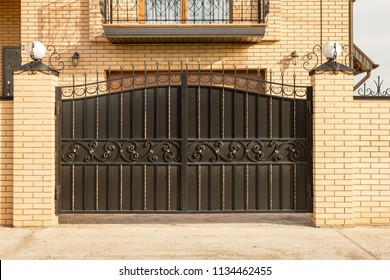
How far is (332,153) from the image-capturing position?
7.69 m

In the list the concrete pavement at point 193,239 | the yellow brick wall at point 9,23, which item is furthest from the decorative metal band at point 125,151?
Result: the yellow brick wall at point 9,23

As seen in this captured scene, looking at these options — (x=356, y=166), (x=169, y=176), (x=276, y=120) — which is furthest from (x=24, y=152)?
(x=356, y=166)

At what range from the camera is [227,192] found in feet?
25.6

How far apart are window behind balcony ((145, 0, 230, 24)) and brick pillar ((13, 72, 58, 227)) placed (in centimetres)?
385

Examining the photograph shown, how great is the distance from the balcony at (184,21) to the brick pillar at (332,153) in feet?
9.76

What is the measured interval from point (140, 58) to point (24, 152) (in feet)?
12.6

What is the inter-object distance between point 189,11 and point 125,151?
4.23 meters

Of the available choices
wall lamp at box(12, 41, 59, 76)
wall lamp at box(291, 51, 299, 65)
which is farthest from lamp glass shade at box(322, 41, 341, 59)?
wall lamp at box(12, 41, 59, 76)

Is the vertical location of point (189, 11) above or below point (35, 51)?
above

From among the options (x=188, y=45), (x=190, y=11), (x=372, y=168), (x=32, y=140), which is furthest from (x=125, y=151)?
(x=190, y=11)

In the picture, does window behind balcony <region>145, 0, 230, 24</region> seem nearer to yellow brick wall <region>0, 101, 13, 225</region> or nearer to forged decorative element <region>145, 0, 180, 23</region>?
forged decorative element <region>145, 0, 180, 23</region>

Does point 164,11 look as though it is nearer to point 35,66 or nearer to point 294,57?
point 294,57
